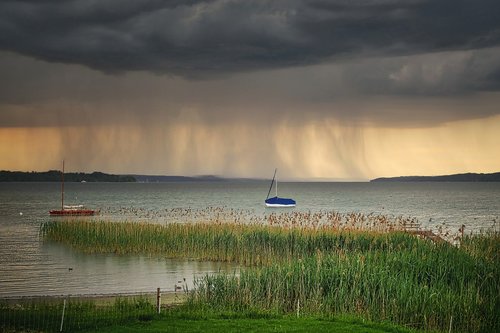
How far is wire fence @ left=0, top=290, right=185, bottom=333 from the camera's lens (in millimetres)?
19758

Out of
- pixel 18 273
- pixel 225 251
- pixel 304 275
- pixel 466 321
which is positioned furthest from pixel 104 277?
pixel 466 321

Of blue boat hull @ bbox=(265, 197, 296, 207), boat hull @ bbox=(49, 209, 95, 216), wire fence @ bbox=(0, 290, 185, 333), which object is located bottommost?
wire fence @ bbox=(0, 290, 185, 333)

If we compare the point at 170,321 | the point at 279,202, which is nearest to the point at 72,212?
the point at 279,202

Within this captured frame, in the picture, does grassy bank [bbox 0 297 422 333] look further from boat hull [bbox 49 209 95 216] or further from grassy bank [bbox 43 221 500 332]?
boat hull [bbox 49 209 95 216]

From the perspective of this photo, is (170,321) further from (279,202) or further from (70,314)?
(279,202)

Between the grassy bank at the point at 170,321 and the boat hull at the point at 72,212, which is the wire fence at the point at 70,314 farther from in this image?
the boat hull at the point at 72,212

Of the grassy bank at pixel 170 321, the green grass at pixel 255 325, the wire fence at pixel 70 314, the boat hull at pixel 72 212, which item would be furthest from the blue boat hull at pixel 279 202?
the green grass at pixel 255 325

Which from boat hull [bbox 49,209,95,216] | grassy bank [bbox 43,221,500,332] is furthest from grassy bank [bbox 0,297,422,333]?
boat hull [bbox 49,209,95,216]

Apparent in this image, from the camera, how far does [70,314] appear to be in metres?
22.1

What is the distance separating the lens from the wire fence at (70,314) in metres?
19.8

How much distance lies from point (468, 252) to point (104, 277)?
21143mm

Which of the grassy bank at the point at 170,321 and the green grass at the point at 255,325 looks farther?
the grassy bank at the point at 170,321

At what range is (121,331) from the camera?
18.8 m

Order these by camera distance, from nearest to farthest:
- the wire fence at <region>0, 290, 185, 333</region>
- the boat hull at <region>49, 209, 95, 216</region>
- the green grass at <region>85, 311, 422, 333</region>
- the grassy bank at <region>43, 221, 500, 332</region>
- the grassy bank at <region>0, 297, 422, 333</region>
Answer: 1. the green grass at <region>85, 311, 422, 333</region>
2. the grassy bank at <region>0, 297, 422, 333</region>
3. the wire fence at <region>0, 290, 185, 333</region>
4. the grassy bank at <region>43, 221, 500, 332</region>
5. the boat hull at <region>49, 209, 95, 216</region>
